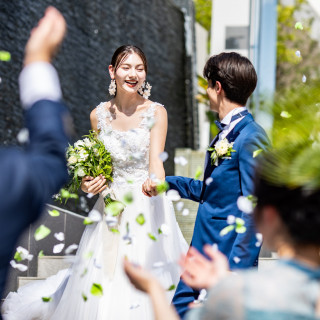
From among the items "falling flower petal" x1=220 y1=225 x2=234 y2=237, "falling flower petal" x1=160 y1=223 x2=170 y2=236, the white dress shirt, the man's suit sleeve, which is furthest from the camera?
"falling flower petal" x1=160 y1=223 x2=170 y2=236

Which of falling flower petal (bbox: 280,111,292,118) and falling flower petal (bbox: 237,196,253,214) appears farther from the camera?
falling flower petal (bbox: 237,196,253,214)

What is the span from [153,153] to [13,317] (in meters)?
1.81

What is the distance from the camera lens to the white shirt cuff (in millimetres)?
1828

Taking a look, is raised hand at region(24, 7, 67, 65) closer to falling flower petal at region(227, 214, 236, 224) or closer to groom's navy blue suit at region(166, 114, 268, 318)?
groom's navy blue suit at region(166, 114, 268, 318)

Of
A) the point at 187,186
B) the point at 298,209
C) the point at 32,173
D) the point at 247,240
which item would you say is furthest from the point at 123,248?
the point at 32,173

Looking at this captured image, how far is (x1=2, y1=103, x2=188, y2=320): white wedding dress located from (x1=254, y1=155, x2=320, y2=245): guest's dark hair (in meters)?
2.80

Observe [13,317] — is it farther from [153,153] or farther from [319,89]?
[319,89]

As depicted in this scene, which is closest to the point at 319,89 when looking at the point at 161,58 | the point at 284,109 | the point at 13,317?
the point at 284,109

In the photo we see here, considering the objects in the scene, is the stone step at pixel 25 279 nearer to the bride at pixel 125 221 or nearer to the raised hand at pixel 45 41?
the bride at pixel 125 221

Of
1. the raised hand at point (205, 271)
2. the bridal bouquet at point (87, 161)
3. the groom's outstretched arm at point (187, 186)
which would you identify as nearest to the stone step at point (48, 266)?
the bridal bouquet at point (87, 161)

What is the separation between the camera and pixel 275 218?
197cm

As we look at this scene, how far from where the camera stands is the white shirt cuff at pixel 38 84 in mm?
1828

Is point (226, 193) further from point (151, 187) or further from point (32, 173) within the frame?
point (32, 173)

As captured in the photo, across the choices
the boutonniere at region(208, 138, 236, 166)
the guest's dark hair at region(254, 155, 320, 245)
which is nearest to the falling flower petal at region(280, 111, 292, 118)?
the guest's dark hair at region(254, 155, 320, 245)
